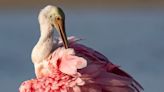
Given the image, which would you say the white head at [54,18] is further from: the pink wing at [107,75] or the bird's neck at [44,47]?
the pink wing at [107,75]

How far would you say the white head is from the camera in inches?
401

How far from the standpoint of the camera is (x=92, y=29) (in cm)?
1728

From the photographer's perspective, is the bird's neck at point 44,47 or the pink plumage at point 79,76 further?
the bird's neck at point 44,47

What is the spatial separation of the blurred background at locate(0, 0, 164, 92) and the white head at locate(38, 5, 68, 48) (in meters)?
2.75

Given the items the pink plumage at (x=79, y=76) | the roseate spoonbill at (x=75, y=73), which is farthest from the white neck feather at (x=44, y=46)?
the pink plumage at (x=79, y=76)

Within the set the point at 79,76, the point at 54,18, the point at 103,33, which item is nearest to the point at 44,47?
the point at 54,18

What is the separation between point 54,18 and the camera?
33.6 feet

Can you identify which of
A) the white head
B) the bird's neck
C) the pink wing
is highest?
the white head

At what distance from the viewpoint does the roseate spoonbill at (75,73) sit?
9.60 meters

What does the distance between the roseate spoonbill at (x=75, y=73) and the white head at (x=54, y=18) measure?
0.63ft

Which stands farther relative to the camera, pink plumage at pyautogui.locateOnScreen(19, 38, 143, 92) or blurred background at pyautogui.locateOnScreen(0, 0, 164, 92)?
blurred background at pyautogui.locateOnScreen(0, 0, 164, 92)

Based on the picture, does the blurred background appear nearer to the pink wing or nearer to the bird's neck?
the bird's neck

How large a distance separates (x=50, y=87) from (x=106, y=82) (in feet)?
1.62

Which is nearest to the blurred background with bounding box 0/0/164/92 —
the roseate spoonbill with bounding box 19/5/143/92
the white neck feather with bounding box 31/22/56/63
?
the white neck feather with bounding box 31/22/56/63
